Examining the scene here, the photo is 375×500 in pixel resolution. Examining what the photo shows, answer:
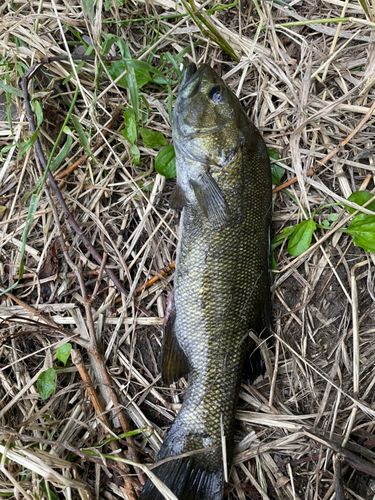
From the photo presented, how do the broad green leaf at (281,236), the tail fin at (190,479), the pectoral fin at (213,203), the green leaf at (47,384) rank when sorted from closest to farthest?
the tail fin at (190,479)
the pectoral fin at (213,203)
the green leaf at (47,384)
the broad green leaf at (281,236)

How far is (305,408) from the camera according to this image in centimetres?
251

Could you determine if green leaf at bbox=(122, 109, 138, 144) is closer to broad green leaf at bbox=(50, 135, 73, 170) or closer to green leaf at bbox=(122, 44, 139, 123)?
green leaf at bbox=(122, 44, 139, 123)

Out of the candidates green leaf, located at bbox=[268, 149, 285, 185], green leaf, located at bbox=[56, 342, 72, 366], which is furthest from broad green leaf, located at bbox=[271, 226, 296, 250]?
green leaf, located at bbox=[56, 342, 72, 366]

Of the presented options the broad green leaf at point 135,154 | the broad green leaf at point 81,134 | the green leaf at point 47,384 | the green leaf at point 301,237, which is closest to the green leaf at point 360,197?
the green leaf at point 301,237

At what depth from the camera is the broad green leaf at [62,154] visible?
2592mm

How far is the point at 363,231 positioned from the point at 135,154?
1594 mm

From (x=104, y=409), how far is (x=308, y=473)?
1.37 meters

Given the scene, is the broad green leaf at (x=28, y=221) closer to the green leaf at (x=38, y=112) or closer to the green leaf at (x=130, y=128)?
the green leaf at (x=38, y=112)

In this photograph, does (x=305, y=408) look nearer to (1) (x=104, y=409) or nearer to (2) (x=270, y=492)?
(2) (x=270, y=492)

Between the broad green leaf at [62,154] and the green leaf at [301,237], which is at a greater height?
the broad green leaf at [62,154]

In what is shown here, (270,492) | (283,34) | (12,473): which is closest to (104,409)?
(12,473)

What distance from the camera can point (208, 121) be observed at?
2.39 metres

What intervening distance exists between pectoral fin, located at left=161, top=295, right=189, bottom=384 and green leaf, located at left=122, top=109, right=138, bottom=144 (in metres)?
1.10

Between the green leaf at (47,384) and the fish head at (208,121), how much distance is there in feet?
5.48
